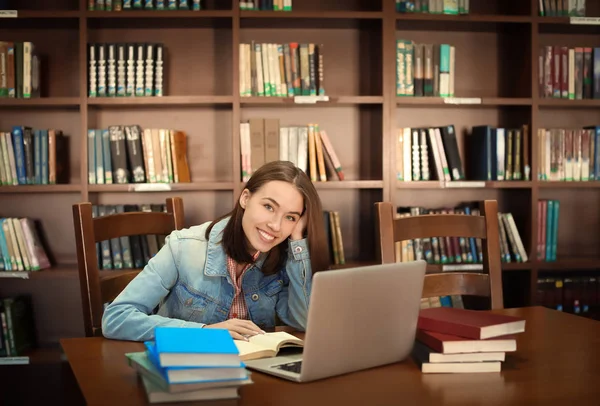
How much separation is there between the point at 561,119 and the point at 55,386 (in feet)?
9.09

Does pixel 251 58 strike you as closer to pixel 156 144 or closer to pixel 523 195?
pixel 156 144

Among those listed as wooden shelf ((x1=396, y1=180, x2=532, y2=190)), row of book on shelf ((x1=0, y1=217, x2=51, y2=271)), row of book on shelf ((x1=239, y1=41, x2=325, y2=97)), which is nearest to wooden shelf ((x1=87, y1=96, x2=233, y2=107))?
row of book on shelf ((x1=239, y1=41, x2=325, y2=97))

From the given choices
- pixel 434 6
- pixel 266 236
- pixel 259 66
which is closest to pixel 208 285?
pixel 266 236

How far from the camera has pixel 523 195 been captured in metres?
3.45

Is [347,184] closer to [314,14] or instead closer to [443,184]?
[443,184]

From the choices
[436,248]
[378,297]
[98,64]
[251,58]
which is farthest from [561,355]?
[98,64]

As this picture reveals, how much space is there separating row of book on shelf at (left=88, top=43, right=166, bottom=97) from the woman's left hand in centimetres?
160

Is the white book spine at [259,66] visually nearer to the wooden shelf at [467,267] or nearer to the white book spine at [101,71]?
the white book spine at [101,71]

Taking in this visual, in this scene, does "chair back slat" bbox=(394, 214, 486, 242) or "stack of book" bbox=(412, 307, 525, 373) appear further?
"chair back slat" bbox=(394, 214, 486, 242)

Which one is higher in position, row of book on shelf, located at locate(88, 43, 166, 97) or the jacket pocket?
row of book on shelf, located at locate(88, 43, 166, 97)

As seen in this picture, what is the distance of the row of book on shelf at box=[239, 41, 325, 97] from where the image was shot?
3176mm

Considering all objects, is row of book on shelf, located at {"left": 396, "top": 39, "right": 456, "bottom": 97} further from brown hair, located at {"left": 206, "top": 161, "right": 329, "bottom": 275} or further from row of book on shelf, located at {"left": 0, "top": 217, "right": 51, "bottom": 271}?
row of book on shelf, located at {"left": 0, "top": 217, "right": 51, "bottom": 271}

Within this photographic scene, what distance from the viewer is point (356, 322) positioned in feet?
3.83

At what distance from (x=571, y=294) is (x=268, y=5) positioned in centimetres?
200
